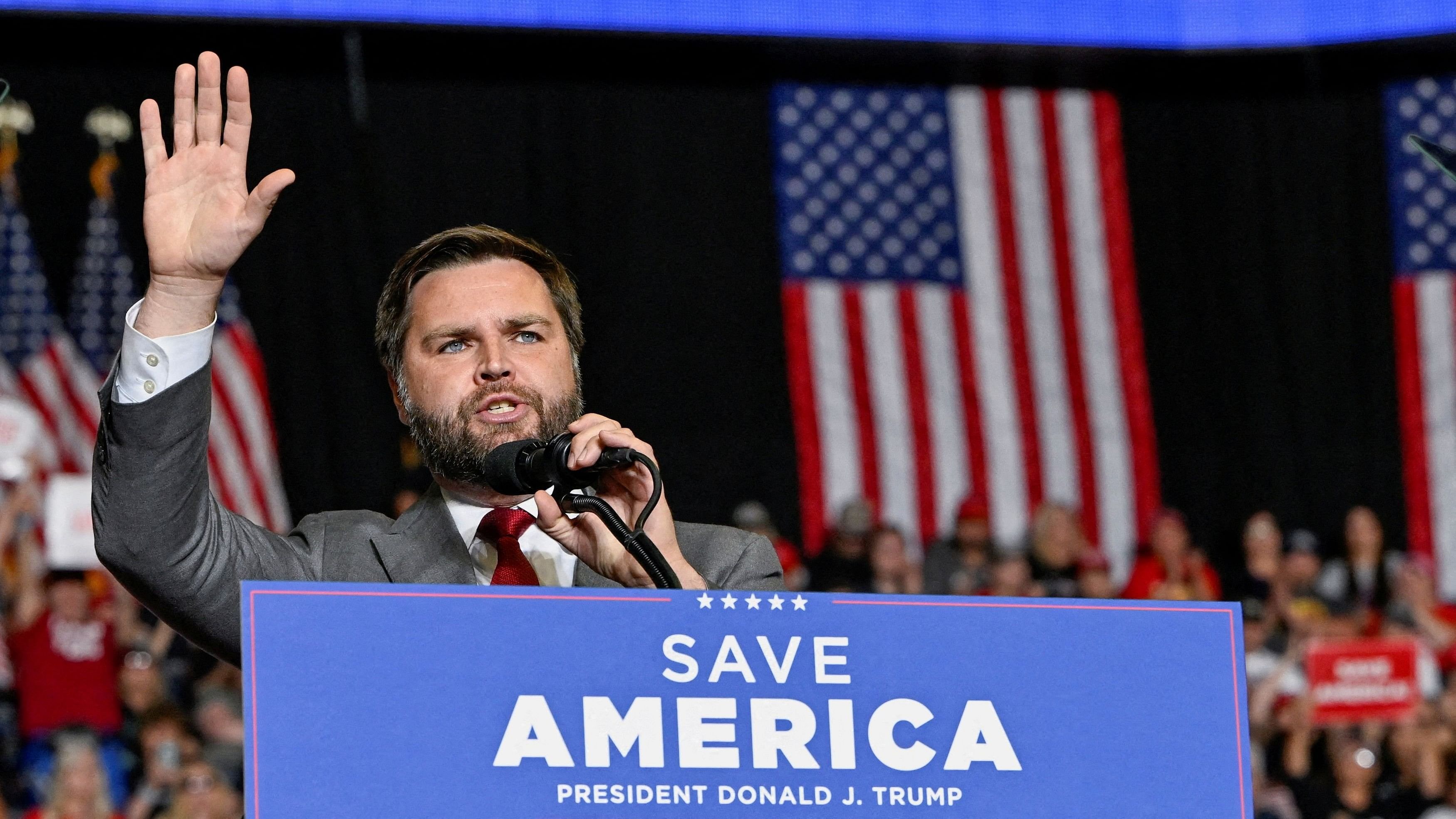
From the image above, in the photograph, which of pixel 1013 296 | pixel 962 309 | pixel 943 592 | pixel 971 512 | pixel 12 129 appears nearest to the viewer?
pixel 943 592

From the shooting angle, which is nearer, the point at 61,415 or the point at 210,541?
the point at 210,541

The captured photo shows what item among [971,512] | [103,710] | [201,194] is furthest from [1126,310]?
[201,194]

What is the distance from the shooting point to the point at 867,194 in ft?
32.1

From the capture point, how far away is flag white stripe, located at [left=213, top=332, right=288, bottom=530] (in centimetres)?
866

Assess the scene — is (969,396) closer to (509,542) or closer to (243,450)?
(243,450)

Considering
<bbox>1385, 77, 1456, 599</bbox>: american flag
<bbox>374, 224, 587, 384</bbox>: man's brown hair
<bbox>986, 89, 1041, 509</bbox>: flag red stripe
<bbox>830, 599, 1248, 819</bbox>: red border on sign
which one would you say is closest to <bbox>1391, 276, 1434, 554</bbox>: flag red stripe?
<bbox>1385, 77, 1456, 599</bbox>: american flag

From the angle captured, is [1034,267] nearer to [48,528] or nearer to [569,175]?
[569,175]

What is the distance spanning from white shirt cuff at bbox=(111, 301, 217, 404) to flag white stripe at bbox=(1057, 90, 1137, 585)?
8.08m

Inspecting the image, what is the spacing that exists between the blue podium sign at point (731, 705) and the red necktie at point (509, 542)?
54 centimetres

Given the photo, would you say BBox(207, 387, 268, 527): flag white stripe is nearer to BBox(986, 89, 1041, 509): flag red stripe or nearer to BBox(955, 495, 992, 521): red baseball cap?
BBox(955, 495, 992, 521): red baseball cap

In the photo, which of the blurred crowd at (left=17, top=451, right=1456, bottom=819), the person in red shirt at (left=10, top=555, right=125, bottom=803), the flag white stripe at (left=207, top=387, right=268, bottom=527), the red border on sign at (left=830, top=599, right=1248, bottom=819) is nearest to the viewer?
the red border on sign at (left=830, top=599, right=1248, bottom=819)

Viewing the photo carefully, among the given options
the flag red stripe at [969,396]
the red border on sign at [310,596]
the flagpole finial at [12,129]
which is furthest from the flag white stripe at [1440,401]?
the red border on sign at [310,596]

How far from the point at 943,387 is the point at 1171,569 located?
2.10 metres

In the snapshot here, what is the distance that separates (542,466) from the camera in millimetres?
1873
